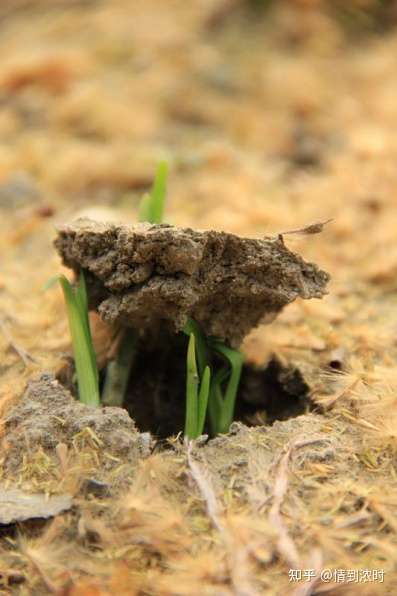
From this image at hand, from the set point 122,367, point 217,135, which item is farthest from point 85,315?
point 217,135

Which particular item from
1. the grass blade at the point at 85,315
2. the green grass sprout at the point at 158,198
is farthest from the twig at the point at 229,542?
the green grass sprout at the point at 158,198

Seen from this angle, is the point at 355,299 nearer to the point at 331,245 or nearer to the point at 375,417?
the point at 331,245

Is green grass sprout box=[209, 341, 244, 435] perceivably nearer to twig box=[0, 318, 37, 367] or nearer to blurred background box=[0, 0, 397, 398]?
blurred background box=[0, 0, 397, 398]

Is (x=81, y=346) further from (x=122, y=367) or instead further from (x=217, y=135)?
(x=217, y=135)

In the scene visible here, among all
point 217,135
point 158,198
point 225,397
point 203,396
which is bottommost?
point 217,135

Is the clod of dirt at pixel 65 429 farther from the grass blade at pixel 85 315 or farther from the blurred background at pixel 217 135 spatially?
the blurred background at pixel 217 135
